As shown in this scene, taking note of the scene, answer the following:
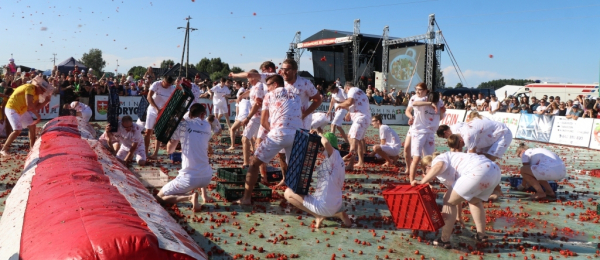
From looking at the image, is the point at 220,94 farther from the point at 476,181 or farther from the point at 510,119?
the point at 510,119

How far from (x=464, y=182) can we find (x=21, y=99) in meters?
9.30

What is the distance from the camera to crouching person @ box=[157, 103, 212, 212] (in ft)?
20.1

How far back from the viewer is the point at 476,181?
520 cm

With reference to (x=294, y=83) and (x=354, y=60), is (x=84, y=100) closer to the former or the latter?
(x=294, y=83)

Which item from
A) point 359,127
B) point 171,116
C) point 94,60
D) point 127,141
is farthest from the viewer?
point 94,60

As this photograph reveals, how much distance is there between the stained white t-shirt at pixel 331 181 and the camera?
555cm

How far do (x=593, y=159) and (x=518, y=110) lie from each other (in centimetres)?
736

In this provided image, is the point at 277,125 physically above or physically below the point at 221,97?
below

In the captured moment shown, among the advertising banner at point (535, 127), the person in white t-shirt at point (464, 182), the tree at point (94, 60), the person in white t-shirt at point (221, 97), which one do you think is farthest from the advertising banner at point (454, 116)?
the tree at point (94, 60)

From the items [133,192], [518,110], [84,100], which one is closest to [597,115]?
[518,110]

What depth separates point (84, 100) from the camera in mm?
19797

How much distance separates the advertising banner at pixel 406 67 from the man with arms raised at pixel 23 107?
23.3 meters

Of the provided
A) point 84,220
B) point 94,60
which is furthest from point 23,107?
point 94,60

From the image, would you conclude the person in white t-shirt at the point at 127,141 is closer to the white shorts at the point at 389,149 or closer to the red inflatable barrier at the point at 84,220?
the red inflatable barrier at the point at 84,220
